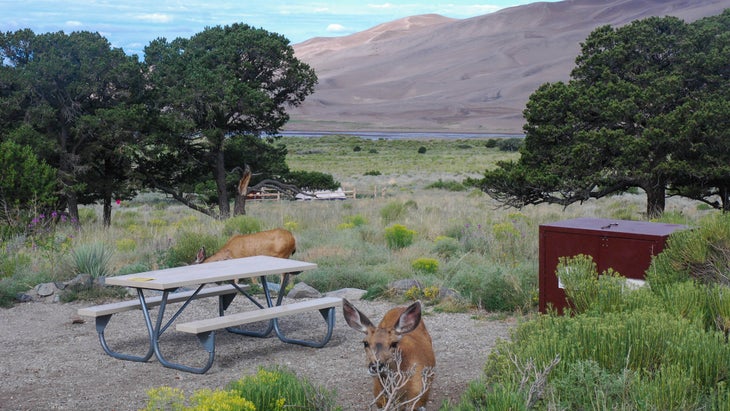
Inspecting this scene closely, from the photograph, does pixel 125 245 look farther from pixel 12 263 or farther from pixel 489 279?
pixel 489 279

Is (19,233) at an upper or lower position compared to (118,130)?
lower

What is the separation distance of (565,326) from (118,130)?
16160 mm

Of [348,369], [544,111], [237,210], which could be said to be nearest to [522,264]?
[348,369]

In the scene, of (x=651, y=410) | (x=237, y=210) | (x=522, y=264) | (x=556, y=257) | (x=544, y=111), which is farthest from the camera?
(x=237, y=210)

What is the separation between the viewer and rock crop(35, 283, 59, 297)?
10406 mm

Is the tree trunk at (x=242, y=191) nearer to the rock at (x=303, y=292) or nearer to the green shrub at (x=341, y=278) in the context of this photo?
the green shrub at (x=341, y=278)

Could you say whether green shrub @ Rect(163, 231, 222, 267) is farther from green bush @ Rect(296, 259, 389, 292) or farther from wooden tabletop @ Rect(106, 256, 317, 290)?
wooden tabletop @ Rect(106, 256, 317, 290)

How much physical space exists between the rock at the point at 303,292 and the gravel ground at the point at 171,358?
692 mm

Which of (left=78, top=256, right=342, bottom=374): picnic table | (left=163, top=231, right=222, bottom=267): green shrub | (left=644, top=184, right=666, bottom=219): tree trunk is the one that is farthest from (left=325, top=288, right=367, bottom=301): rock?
(left=644, top=184, right=666, bottom=219): tree trunk

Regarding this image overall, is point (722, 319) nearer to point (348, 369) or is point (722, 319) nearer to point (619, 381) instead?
point (619, 381)

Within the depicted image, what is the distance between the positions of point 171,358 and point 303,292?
2.80 metres

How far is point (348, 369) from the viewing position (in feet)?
22.6

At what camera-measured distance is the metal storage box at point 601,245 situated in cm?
705

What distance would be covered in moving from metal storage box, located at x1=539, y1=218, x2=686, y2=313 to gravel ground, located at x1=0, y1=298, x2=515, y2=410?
0.69 meters
